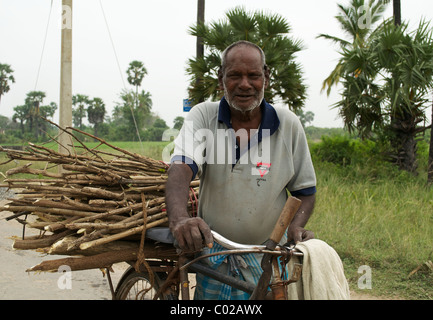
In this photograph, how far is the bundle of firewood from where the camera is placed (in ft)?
7.29

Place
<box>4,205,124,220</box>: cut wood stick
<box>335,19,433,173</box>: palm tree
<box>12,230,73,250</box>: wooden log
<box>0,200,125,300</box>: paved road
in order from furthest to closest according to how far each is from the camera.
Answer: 1. <box>335,19,433,173</box>: palm tree
2. <box>0,200,125,300</box>: paved road
3. <box>4,205,124,220</box>: cut wood stick
4. <box>12,230,73,250</box>: wooden log

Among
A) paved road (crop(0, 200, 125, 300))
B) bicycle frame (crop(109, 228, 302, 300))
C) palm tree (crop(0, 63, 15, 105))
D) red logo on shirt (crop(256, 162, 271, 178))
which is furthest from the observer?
palm tree (crop(0, 63, 15, 105))

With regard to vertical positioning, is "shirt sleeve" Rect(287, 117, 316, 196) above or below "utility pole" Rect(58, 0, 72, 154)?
below

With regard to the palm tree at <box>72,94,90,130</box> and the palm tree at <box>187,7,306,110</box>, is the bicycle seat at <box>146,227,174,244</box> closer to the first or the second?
the palm tree at <box>187,7,306,110</box>

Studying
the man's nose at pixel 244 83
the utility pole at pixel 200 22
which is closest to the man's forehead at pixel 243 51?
the man's nose at pixel 244 83

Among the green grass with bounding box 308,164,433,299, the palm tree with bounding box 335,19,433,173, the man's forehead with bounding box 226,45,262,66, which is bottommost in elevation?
the green grass with bounding box 308,164,433,299

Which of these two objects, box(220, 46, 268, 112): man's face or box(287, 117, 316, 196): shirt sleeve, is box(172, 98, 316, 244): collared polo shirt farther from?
box(220, 46, 268, 112): man's face

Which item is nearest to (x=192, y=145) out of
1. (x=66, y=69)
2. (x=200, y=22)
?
(x=66, y=69)

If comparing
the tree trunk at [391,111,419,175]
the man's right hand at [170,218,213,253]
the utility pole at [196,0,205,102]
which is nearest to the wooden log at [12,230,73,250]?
the man's right hand at [170,218,213,253]

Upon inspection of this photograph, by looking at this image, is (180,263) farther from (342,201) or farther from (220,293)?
(342,201)

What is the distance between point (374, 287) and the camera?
450 centimetres

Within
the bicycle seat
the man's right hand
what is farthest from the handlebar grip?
the bicycle seat

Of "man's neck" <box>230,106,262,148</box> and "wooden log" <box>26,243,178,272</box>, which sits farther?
"man's neck" <box>230,106,262,148</box>

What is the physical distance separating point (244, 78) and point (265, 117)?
0.77ft
